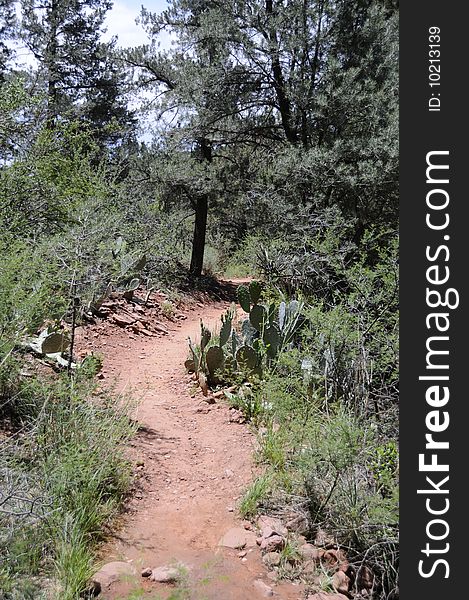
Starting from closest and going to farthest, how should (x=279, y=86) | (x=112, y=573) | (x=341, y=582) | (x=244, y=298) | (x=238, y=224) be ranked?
(x=112, y=573) → (x=341, y=582) → (x=244, y=298) → (x=279, y=86) → (x=238, y=224)

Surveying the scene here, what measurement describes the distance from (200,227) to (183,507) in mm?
9490

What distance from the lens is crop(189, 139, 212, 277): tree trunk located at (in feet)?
37.2

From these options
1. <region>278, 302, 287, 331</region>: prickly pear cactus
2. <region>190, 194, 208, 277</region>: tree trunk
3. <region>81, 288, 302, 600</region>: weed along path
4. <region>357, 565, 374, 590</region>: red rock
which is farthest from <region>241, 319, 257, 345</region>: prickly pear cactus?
<region>190, 194, 208, 277</region>: tree trunk

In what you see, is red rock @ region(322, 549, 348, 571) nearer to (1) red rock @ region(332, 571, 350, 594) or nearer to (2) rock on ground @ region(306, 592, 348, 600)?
(1) red rock @ region(332, 571, 350, 594)

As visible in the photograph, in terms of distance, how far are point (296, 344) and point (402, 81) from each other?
9.75 feet

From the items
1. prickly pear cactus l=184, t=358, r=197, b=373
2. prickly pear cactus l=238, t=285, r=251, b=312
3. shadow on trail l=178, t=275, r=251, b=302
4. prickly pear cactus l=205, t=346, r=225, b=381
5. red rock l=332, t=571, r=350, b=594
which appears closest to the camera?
red rock l=332, t=571, r=350, b=594

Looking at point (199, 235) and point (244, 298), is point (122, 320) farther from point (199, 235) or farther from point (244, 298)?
point (199, 235)

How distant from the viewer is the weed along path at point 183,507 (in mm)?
2467

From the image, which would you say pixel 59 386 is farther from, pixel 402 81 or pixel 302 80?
pixel 302 80

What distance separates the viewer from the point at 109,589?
93.7 inches

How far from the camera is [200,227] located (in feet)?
40.3

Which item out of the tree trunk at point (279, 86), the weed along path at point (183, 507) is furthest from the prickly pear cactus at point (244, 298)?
the tree trunk at point (279, 86)

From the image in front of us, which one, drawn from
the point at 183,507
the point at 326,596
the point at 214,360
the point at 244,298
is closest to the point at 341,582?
the point at 326,596

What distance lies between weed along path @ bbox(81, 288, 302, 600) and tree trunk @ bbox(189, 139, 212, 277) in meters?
6.68
